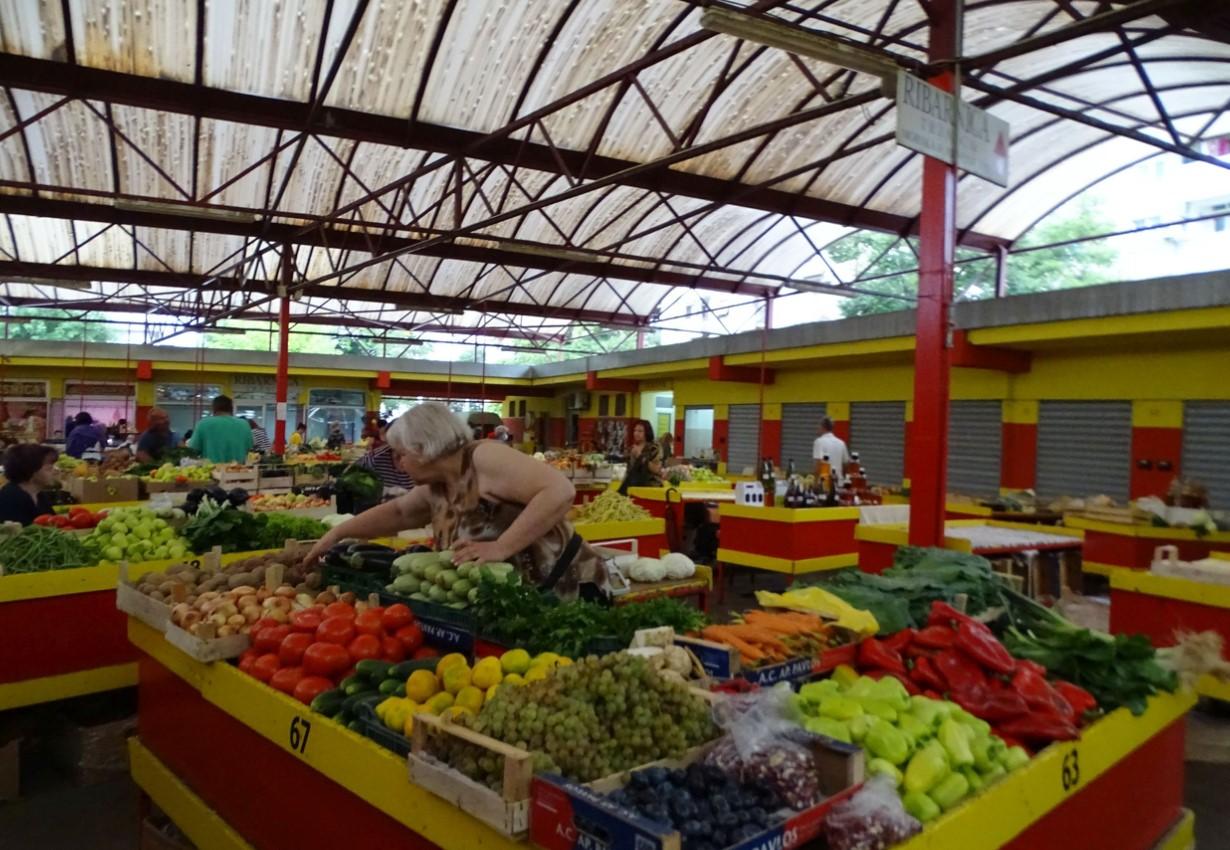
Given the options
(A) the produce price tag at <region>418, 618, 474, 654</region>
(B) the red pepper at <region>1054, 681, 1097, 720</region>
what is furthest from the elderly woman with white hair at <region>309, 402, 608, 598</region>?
(B) the red pepper at <region>1054, 681, 1097, 720</region>

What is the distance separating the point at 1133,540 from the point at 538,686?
7.88 m

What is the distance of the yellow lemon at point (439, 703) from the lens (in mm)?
2393

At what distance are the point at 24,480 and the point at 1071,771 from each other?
259 inches

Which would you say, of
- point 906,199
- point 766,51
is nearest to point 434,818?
point 766,51

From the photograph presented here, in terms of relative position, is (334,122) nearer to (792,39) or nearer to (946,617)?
(792,39)

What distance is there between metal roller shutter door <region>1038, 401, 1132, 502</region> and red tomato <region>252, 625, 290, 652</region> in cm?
1033

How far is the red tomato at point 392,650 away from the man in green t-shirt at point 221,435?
738 cm

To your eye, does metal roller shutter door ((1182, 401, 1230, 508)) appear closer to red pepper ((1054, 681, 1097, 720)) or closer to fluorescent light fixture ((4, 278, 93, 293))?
red pepper ((1054, 681, 1097, 720))

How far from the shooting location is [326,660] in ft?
9.50

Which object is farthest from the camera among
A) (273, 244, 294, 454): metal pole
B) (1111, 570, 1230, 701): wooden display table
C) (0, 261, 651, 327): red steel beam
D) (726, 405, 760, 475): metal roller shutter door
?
(726, 405, 760, 475): metal roller shutter door

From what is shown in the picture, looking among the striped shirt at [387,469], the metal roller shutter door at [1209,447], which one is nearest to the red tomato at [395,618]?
the striped shirt at [387,469]

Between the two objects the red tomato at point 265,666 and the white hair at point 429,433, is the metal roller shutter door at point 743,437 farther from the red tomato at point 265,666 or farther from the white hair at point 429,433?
the red tomato at point 265,666

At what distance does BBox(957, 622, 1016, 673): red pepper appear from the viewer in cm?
309

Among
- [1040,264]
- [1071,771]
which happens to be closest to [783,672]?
[1071,771]
